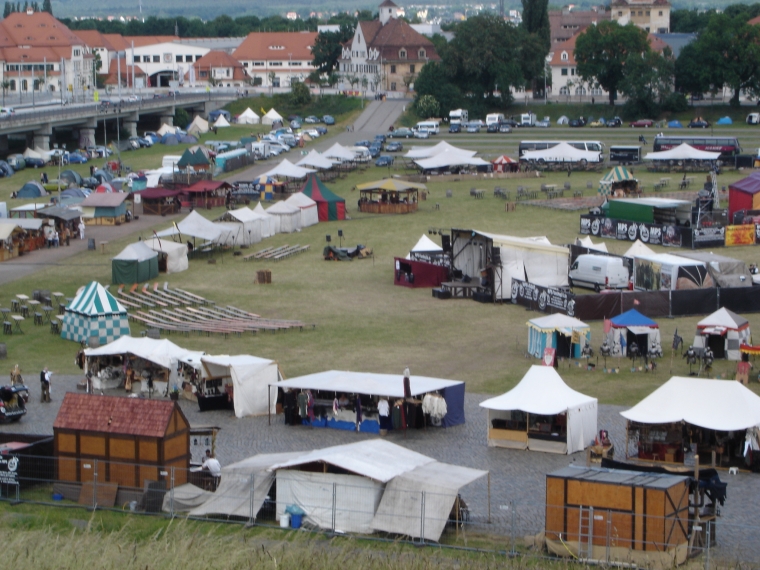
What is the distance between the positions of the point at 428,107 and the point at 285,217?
5511 centimetres

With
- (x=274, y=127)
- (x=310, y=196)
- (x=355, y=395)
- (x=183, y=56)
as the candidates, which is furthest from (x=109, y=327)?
(x=183, y=56)

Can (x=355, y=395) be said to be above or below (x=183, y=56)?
below

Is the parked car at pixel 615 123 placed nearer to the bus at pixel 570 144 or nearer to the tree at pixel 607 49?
the tree at pixel 607 49

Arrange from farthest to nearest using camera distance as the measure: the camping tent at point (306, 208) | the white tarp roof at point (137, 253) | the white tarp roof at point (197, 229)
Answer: the camping tent at point (306, 208), the white tarp roof at point (197, 229), the white tarp roof at point (137, 253)

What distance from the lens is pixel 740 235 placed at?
47.8 m

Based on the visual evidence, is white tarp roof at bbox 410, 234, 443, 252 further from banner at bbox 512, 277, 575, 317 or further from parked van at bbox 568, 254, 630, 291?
banner at bbox 512, 277, 575, 317

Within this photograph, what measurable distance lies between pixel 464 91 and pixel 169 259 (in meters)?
71.0

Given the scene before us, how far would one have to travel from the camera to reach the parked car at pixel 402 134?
9475cm

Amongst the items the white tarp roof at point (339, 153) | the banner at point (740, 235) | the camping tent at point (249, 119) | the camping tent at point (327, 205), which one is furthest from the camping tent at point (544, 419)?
the camping tent at point (249, 119)

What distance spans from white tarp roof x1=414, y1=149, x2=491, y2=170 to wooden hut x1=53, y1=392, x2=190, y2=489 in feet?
171

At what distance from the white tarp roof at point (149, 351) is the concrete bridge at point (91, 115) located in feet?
201

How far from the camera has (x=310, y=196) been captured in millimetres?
56719

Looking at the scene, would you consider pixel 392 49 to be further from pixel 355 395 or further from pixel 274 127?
pixel 355 395

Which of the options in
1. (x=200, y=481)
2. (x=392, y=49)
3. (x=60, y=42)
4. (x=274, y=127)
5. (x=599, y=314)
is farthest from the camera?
(x=60, y=42)
